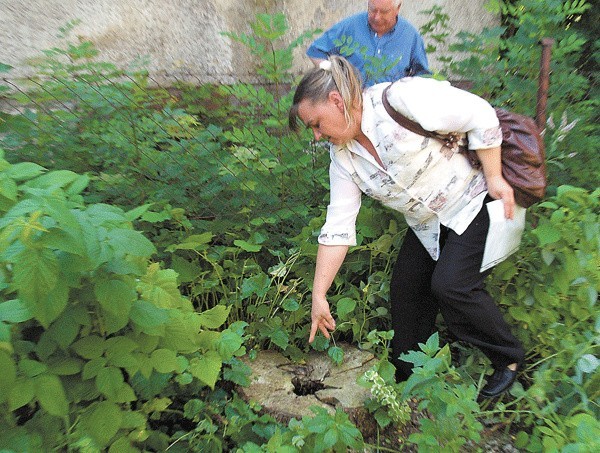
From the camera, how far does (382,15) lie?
3.56 meters

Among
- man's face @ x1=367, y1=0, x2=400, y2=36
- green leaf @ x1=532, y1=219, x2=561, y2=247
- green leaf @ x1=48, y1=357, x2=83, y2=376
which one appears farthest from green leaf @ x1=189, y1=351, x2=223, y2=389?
man's face @ x1=367, y1=0, x2=400, y2=36

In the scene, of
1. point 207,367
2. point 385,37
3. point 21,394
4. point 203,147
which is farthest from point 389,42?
point 21,394

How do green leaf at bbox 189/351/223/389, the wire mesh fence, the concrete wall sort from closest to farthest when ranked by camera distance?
green leaf at bbox 189/351/223/389 < the wire mesh fence < the concrete wall

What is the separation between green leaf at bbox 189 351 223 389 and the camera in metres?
2.02

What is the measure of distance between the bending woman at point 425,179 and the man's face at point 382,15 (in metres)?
1.55

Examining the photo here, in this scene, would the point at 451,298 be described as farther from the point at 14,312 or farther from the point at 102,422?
the point at 14,312

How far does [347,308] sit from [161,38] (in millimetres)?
3633

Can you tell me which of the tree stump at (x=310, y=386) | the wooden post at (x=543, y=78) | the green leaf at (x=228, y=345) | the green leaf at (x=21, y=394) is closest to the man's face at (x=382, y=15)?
the wooden post at (x=543, y=78)

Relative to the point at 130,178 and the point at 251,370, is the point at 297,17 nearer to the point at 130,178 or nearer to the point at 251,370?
the point at 130,178

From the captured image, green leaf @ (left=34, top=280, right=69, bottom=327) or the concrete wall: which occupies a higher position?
the concrete wall

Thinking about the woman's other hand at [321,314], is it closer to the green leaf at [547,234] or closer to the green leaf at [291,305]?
the green leaf at [291,305]

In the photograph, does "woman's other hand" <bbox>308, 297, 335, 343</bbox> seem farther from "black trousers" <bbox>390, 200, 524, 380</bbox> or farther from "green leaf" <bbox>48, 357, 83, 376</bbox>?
"green leaf" <bbox>48, 357, 83, 376</bbox>

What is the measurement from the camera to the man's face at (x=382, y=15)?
351cm

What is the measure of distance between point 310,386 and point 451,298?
0.83 m
